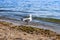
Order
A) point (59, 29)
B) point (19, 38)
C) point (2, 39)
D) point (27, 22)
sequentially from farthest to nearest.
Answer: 1. point (27, 22)
2. point (59, 29)
3. point (19, 38)
4. point (2, 39)

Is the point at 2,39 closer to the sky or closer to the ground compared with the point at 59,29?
closer to the sky

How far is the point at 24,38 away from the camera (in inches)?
376

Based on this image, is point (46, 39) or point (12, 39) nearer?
point (12, 39)

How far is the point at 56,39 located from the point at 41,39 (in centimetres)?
101

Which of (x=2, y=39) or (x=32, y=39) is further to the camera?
(x=32, y=39)

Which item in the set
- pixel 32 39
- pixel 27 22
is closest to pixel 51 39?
pixel 32 39

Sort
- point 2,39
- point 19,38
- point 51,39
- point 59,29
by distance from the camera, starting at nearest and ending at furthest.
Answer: point 2,39 → point 19,38 → point 51,39 → point 59,29

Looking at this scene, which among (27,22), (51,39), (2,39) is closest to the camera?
(2,39)

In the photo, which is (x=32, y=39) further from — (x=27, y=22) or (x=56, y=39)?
(x=27, y=22)

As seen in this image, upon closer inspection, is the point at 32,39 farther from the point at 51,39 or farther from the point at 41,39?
the point at 51,39

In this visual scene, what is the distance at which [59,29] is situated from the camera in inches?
541

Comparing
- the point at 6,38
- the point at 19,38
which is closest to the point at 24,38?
the point at 19,38

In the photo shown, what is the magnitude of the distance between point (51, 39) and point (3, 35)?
7.48 ft

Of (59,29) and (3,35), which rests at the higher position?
(3,35)
